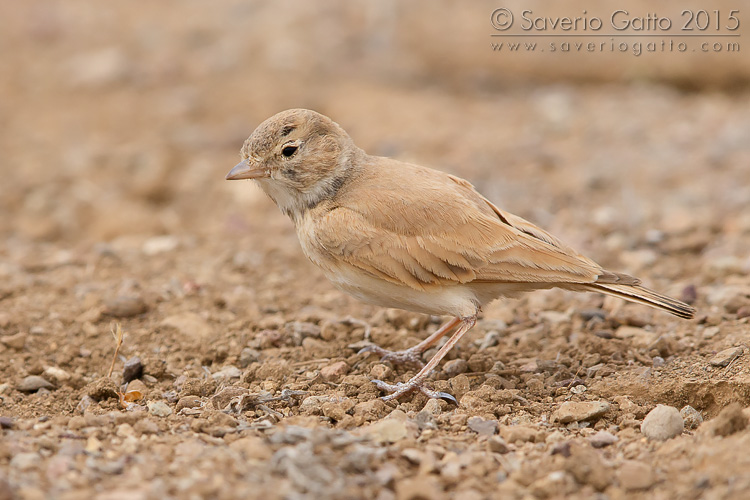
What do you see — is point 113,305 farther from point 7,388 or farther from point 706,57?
point 706,57

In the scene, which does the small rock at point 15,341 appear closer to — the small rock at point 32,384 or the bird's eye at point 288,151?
the small rock at point 32,384

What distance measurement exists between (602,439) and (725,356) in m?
1.27

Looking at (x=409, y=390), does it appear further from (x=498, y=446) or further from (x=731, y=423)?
(x=731, y=423)

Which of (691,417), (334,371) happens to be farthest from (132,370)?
(691,417)

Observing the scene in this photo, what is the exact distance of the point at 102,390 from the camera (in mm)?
4910

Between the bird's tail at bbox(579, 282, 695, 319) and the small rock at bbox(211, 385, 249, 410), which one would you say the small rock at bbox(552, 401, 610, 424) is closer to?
the bird's tail at bbox(579, 282, 695, 319)

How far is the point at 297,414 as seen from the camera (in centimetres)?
470

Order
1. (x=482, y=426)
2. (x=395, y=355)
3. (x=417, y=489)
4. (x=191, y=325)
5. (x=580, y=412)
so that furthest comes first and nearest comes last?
(x=191, y=325), (x=395, y=355), (x=580, y=412), (x=482, y=426), (x=417, y=489)

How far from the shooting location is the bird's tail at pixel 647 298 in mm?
4918

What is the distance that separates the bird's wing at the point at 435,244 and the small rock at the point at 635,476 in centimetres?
143

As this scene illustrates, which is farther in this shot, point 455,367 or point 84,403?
point 455,367

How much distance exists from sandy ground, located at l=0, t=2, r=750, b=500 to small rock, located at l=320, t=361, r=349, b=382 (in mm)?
19

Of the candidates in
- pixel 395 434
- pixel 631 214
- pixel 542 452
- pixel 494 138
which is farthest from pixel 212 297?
pixel 494 138

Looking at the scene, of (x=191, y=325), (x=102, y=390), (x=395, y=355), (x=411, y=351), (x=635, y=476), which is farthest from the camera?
(x=191, y=325)
